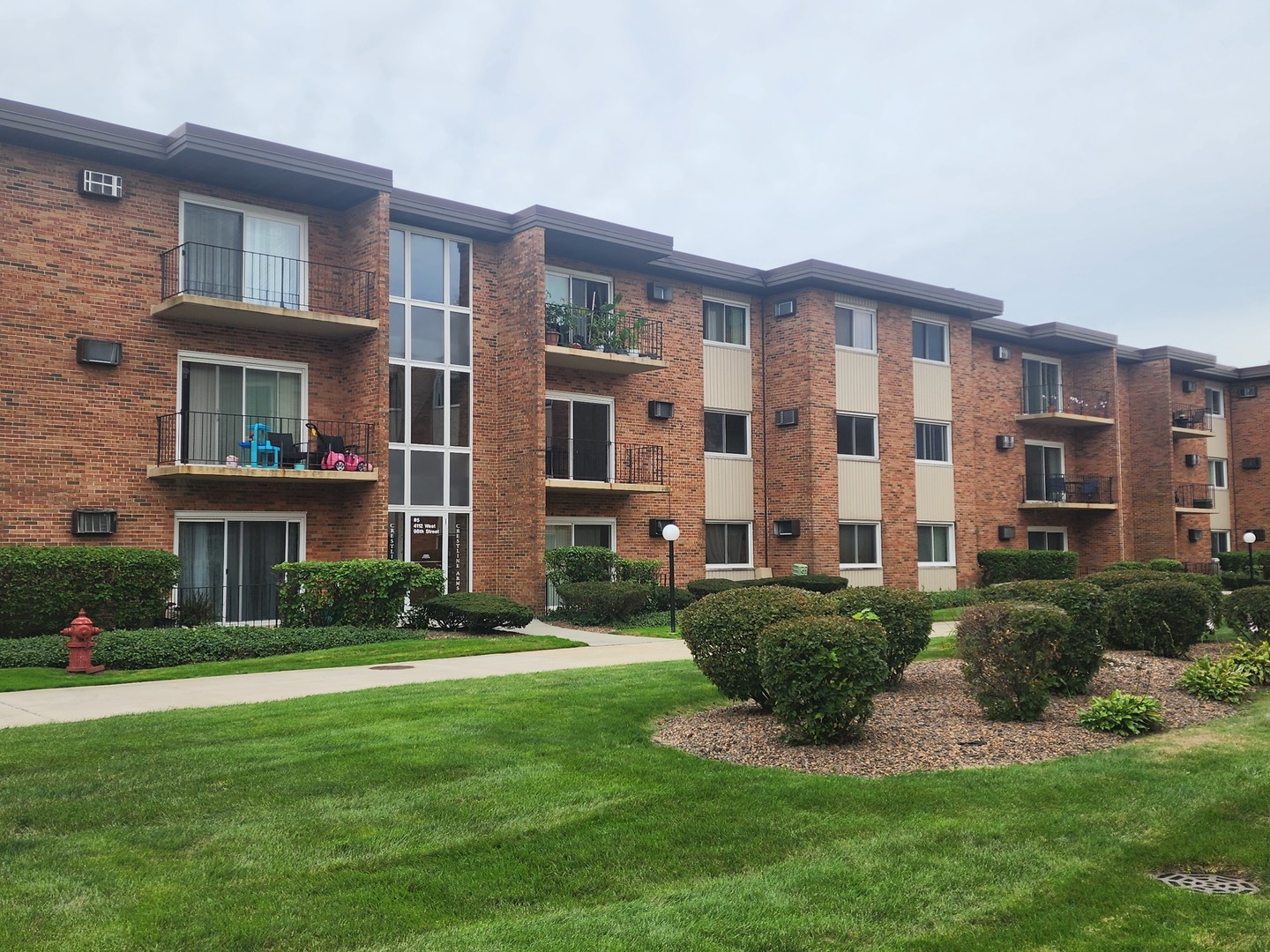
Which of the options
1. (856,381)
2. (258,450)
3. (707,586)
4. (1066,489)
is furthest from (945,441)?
(258,450)

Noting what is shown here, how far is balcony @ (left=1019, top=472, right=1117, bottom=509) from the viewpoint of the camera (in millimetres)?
32875

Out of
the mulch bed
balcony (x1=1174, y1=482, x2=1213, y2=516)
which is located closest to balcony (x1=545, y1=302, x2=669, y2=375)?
the mulch bed

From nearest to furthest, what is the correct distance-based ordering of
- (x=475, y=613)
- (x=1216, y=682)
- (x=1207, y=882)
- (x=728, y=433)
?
(x=1207, y=882) < (x=1216, y=682) < (x=475, y=613) < (x=728, y=433)

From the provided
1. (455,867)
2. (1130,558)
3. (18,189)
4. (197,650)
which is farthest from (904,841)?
(1130,558)

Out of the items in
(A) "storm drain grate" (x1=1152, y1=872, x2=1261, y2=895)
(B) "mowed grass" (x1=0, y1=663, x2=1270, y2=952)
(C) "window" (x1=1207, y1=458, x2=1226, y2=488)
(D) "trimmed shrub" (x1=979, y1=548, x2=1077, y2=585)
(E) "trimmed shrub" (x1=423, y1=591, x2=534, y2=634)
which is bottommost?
(A) "storm drain grate" (x1=1152, y1=872, x2=1261, y2=895)

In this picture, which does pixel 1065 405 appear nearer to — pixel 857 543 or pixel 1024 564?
pixel 1024 564

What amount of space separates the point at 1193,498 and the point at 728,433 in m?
21.4

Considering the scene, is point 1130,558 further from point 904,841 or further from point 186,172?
point 904,841

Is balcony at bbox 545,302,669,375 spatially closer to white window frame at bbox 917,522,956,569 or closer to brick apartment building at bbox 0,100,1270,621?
brick apartment building at bbox 0,100,1270,621

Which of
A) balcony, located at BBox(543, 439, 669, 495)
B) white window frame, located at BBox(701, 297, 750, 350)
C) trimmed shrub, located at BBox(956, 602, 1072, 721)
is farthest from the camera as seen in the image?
white window frame, located at BBox(701, 297, 750, 350)

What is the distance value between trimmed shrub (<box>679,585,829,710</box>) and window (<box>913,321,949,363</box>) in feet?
70.4

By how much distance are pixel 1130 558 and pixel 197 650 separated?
30436 mm

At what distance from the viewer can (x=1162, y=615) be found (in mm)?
12453

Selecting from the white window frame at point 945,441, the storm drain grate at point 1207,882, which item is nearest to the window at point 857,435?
the white window frame at point 945,441
